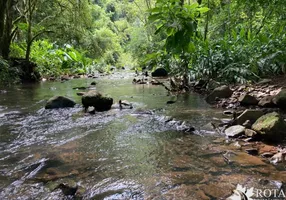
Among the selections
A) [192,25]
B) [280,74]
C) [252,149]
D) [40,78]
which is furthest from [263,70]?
[40,78]

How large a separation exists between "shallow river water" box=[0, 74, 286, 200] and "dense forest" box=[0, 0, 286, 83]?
208cm

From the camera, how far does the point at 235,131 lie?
330cm

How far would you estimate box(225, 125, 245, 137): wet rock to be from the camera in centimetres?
325

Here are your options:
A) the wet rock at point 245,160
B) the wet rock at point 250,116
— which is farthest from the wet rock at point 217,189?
the wet rock at point 250,116

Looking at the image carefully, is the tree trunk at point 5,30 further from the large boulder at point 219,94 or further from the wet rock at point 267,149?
the wet rock at point 267,149

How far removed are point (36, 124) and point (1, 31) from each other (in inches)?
313

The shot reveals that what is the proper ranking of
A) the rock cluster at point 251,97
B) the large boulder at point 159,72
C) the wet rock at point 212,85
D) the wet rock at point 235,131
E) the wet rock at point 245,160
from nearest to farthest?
the wet rock at point 245,160, the wet rock at point 235,131, the rock cluster at point 251,97, the wet rock at point 212,85, the large boulder at point 159,72

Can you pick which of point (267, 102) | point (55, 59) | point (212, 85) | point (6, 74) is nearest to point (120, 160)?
point (267, 102)

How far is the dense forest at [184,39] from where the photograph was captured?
208 inches

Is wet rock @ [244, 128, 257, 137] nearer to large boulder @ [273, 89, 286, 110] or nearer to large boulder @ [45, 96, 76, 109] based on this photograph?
large boulder @ [273, 89, 286, 110]

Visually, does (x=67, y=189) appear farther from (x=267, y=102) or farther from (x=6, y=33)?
(x=6, y=33)

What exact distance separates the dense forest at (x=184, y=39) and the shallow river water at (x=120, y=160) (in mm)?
2080

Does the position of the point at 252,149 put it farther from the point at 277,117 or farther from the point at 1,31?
the point at 1,31

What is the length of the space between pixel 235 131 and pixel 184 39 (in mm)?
2575
